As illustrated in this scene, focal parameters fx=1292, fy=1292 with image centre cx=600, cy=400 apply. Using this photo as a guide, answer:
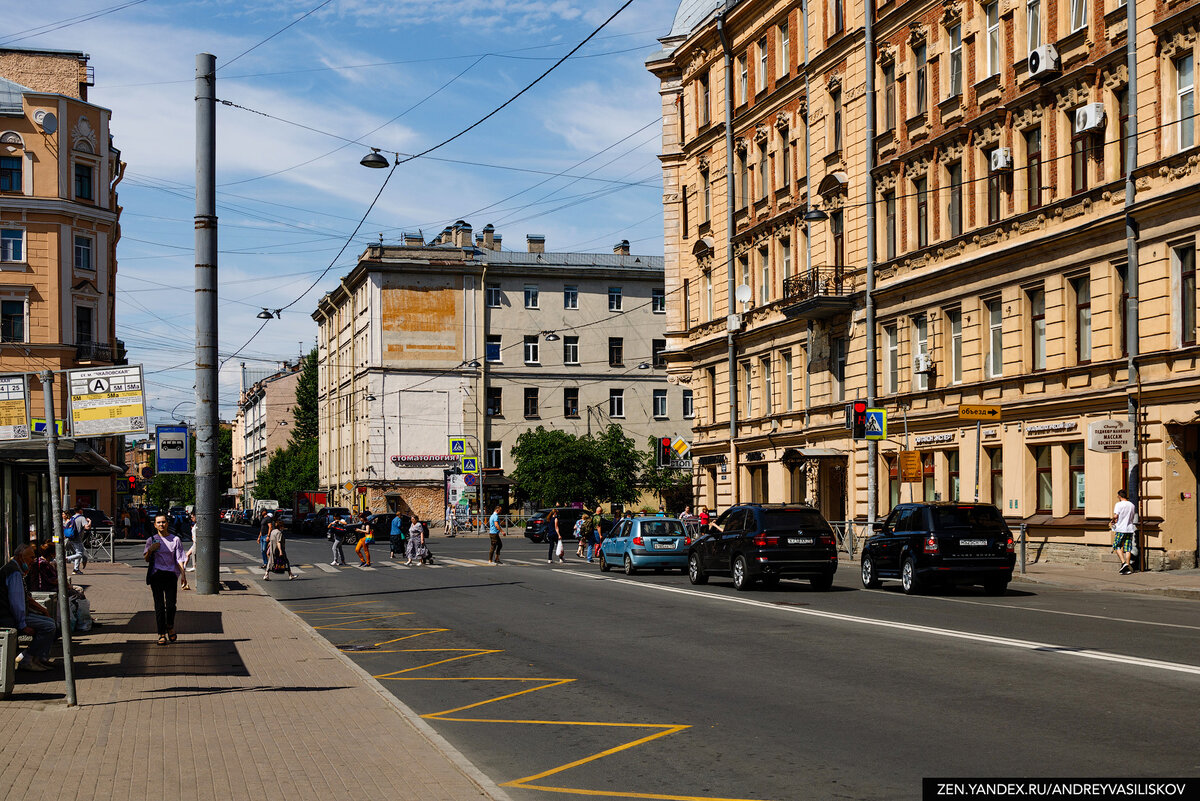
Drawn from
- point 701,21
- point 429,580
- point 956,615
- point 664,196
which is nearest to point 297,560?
point 429,580

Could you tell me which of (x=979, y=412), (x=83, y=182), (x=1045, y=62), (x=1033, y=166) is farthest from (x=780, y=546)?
(x=83, y=182)

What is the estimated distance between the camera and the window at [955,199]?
35.5 m

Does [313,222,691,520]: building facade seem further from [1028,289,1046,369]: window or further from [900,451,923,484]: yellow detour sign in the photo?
[1028,289,1046,369]: window

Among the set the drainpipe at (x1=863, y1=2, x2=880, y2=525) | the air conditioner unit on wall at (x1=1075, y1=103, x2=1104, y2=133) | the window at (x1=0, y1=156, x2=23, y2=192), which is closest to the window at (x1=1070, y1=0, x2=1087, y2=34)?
the air conditioner unit on wall at (x1=1075, y1=103, x2=1104, y2=133)

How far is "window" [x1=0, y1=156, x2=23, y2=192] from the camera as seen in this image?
59.5m

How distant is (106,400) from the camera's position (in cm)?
1156

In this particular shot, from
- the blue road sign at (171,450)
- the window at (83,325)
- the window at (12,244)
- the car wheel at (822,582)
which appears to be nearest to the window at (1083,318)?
the car wheel at (822,582)

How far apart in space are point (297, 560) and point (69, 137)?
28.3 meters

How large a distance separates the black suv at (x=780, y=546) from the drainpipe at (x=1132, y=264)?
24.7ft

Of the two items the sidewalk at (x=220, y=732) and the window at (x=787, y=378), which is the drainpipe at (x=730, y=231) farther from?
the sidewalk at (x=220, y=732)

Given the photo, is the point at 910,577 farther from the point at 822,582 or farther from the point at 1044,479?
the point at 1044,479

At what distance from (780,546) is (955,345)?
14.1 metres

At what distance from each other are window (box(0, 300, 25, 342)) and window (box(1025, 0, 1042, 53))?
45.9 meters

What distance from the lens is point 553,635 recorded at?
17000mm
